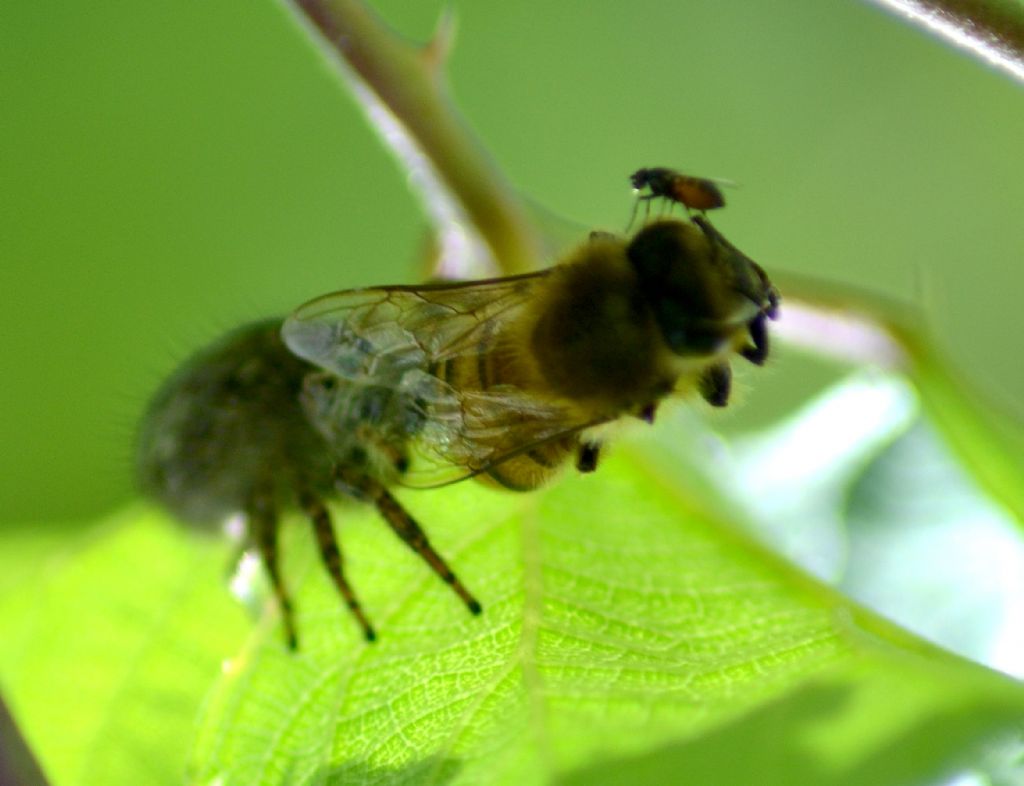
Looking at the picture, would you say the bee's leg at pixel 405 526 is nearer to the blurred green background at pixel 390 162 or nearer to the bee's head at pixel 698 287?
the bee's head at pixel 698 287

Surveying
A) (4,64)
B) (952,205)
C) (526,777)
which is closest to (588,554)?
(526,777)

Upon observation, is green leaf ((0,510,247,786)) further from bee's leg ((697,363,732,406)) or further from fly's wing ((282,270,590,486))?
bee's leg ((697,363,732,406))

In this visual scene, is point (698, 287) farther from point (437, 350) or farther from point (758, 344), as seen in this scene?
point (437, 350)

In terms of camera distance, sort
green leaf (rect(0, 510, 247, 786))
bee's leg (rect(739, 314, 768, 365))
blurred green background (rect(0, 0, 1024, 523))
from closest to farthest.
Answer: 1. bee's leg (rect(739, 314, 768, 365))
2. green leaf (rect(0, 510, 247, 786))
3. blurred green background (rect(0, 0, 1024, 523))

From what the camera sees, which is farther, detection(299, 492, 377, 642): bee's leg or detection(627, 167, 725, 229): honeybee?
detection(299, 492, 377, 642): bee's leg

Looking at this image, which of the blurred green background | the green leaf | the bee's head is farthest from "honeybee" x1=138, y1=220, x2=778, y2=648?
the blurred green background

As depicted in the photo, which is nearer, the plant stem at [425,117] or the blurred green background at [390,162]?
the plant stem at [425,117]

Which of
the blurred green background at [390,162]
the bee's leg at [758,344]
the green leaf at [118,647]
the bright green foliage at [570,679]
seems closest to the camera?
the bright green foliage at [570,679]

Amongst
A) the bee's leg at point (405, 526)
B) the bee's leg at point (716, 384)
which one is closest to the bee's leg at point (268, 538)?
the bee's leg at point (405, 526)
